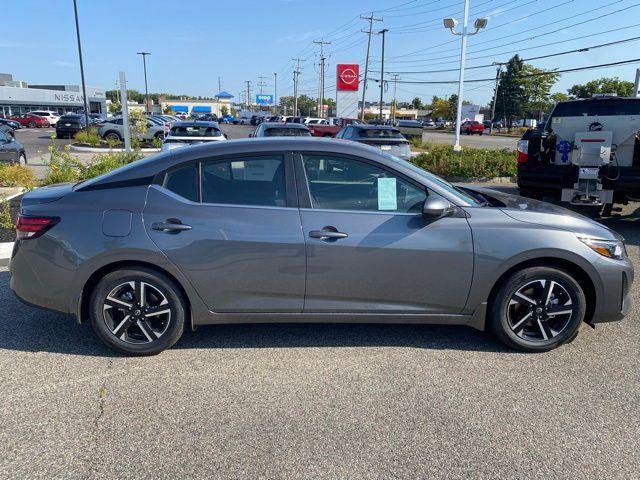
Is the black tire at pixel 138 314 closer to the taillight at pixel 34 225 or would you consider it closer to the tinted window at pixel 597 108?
the taillight at pixel 34 225

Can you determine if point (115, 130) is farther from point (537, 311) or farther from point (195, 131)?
point (537, 311)

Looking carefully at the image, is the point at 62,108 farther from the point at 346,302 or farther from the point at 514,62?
the point at 346,302


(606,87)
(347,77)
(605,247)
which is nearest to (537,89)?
(606,87)

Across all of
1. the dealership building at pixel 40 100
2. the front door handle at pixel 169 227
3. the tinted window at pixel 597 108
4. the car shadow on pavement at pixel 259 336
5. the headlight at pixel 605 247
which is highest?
the dealership building at pixel 40 100

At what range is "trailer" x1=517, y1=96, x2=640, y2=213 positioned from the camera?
7.31 m

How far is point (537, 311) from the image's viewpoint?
3760 millimetres

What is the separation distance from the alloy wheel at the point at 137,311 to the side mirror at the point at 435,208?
6.61 feet

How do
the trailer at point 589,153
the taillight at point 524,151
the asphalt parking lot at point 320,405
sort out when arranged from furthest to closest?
the taillight at point 524,151
the trailer at point 589,153
the asphalt parking lot at point 320,405

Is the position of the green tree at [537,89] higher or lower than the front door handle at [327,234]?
higher

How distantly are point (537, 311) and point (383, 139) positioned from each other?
34.2ft

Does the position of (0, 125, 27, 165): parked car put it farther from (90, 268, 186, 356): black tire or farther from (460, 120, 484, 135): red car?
(460, 120, 484, 135): red car

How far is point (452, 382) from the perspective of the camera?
341cm

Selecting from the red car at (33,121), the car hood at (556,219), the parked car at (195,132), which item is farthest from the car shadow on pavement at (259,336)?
the red car at (33,121)

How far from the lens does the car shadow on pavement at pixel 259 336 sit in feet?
12.9
